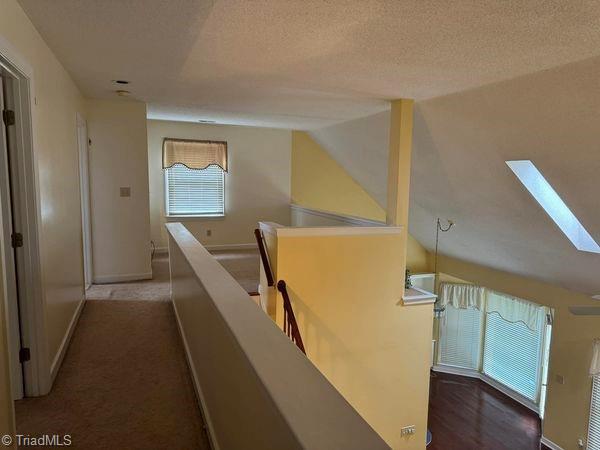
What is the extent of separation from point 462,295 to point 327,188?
12.6ft

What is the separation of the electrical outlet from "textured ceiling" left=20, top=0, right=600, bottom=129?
3.93m

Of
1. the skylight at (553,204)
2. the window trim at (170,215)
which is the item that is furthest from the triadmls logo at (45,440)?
the window trim at (170,215)

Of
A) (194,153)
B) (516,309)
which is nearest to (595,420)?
(516,309)

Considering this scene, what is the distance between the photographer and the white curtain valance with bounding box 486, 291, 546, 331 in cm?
A: 728

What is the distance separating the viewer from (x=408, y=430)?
15.7 ft

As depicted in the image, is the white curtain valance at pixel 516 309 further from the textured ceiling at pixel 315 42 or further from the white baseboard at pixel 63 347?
the white baseboard at pixel 63 347

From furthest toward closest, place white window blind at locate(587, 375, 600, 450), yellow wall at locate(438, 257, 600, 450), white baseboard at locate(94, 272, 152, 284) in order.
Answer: yellow wall at locate(438, 257, 600, 450), white window blind at locate(587, 375, 600, 450), white baseboard at locate(94, 272, 152, 284)

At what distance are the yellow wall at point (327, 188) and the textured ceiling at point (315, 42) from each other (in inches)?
146

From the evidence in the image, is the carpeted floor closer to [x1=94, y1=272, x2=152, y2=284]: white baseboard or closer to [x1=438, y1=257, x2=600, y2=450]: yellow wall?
[x1=94, y1=272, x2=152, y2=284]: white baseboard

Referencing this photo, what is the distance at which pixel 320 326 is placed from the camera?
4312mm

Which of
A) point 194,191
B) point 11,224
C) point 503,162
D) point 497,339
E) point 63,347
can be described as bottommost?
point 497,339

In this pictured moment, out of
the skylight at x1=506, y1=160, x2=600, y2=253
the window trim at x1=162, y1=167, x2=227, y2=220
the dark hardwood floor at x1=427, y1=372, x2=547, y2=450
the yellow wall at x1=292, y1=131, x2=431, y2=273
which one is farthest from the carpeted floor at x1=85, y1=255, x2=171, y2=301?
the dark hardwood floor at x1=427, y1=372, x2=547, y2=450

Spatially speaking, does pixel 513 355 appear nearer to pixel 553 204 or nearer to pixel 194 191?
pixel 553 204

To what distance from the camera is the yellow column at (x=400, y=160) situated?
4363mm
